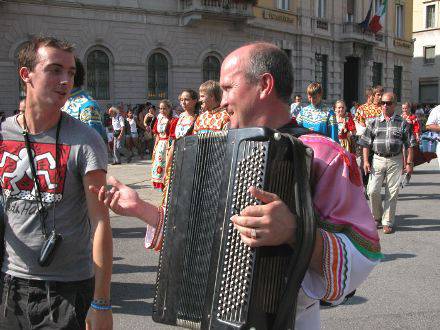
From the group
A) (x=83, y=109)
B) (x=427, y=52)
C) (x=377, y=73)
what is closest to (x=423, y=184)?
(x=83, y=109)

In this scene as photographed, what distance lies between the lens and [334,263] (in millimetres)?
1704

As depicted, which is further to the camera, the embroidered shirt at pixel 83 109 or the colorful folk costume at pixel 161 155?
the colorful folk costume at pixel 161 155

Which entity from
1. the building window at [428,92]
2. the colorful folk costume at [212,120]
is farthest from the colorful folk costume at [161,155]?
the building window at [428,92]

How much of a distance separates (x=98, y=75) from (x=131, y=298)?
19.0 metres

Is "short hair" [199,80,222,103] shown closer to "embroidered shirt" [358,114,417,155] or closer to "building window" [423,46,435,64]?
"embroidered shirt" [358,114,417,155]

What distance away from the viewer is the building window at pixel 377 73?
122 ft

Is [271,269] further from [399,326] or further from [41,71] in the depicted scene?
[399,326]

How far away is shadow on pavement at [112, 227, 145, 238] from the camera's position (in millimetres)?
7418

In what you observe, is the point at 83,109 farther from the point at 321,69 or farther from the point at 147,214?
the point at 321,69

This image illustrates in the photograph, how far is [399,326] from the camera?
4.39m

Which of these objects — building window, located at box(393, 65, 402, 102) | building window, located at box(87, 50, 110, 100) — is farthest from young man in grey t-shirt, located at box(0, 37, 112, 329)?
building window, located at box(393, 65, 402, 102)

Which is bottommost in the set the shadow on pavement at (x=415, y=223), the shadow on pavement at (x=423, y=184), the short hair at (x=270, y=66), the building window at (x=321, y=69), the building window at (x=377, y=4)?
the shadow on pavement at (x=415, y=223)

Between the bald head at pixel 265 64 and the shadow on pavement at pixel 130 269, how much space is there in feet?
13.7

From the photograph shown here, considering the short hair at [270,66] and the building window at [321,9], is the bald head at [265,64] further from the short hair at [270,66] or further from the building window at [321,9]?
the building window at [321,9]
